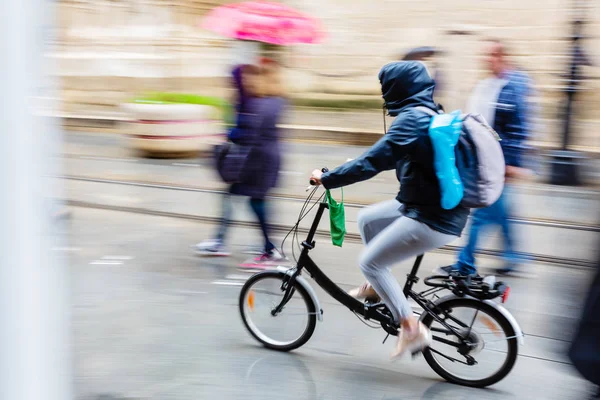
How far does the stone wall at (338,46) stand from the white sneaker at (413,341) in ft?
20.7

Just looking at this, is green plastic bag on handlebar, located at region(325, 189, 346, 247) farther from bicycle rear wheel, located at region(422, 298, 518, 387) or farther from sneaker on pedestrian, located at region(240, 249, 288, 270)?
sneaker on pedestrian, located at region(240, 249, 288, 270)

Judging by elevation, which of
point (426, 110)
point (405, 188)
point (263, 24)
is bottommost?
point (405, 188)

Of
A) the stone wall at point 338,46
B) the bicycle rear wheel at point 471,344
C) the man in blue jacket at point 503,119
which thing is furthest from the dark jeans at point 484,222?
the stone wall at point 338,46

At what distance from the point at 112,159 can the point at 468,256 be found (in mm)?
8263

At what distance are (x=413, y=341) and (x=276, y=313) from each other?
3.09 ft

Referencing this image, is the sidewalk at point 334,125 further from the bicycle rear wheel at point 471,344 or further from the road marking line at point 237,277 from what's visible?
the bicycle rear wheel at point 471,344

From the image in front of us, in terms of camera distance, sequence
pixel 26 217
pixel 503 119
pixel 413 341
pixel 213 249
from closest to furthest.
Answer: pixel 26 217
pixel 413 341
pixel 503 119
pixel 213 249

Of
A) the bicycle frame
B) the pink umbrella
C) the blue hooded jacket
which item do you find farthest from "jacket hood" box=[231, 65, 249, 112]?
the blue hooded jacket

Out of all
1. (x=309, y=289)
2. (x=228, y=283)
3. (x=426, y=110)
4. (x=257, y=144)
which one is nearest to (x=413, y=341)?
(x=309, y=289)

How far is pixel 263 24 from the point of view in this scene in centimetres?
604

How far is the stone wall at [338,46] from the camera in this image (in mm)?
12734

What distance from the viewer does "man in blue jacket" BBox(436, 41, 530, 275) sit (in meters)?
5.35

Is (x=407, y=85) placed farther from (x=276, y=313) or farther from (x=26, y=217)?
(x=26, y=217)

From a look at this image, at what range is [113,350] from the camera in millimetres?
4430
